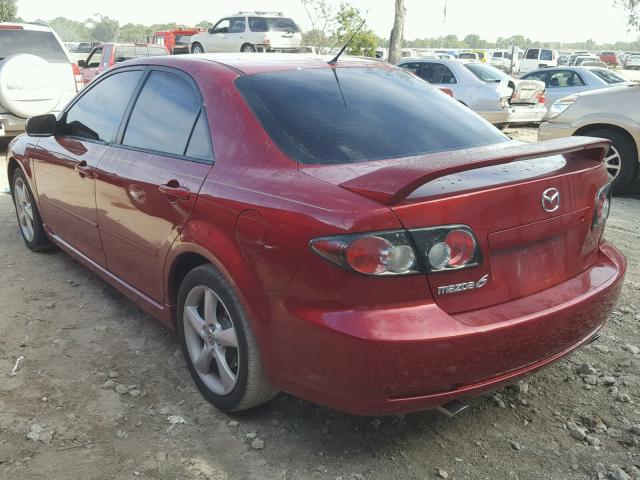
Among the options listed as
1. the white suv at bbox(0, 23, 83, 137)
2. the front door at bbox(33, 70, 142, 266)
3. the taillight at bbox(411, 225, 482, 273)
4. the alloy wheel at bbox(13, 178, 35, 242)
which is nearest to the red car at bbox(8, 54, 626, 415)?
the taillight at bbox(411, 225, 482, 273)

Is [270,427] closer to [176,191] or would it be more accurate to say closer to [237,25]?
[176,191]

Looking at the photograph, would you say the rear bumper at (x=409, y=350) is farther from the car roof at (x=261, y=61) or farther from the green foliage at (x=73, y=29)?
the green foliage at (x=73, y=29)

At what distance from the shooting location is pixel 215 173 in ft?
8.82

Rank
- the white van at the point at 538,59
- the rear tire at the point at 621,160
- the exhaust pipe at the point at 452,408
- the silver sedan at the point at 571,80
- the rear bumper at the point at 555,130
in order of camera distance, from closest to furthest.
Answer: the exhaust pipe at the point at 452,408 < the rear tire at the point at 621,160 < the rear bumper at the point at 555,130 < the silver sedan at the point at 571,80 < the white van at the point at 538,59

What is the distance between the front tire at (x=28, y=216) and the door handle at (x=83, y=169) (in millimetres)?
1236

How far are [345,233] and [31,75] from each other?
7433 millimetres

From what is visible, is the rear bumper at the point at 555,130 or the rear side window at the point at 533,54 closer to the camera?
the rear bumper at the point at 555,130

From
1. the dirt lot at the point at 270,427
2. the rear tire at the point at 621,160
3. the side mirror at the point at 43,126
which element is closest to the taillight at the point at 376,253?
the dirt lot at the point at 270,427

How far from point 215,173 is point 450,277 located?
1100 millimetres

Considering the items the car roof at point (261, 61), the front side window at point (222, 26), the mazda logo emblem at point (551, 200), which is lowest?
the front side window at point (222, 26)

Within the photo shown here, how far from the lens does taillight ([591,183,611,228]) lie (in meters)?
2.68

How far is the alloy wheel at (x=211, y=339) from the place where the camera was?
9.03ft

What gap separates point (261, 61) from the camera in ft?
10.7

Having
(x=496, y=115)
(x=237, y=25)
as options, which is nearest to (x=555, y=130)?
(x=496, y=115)
